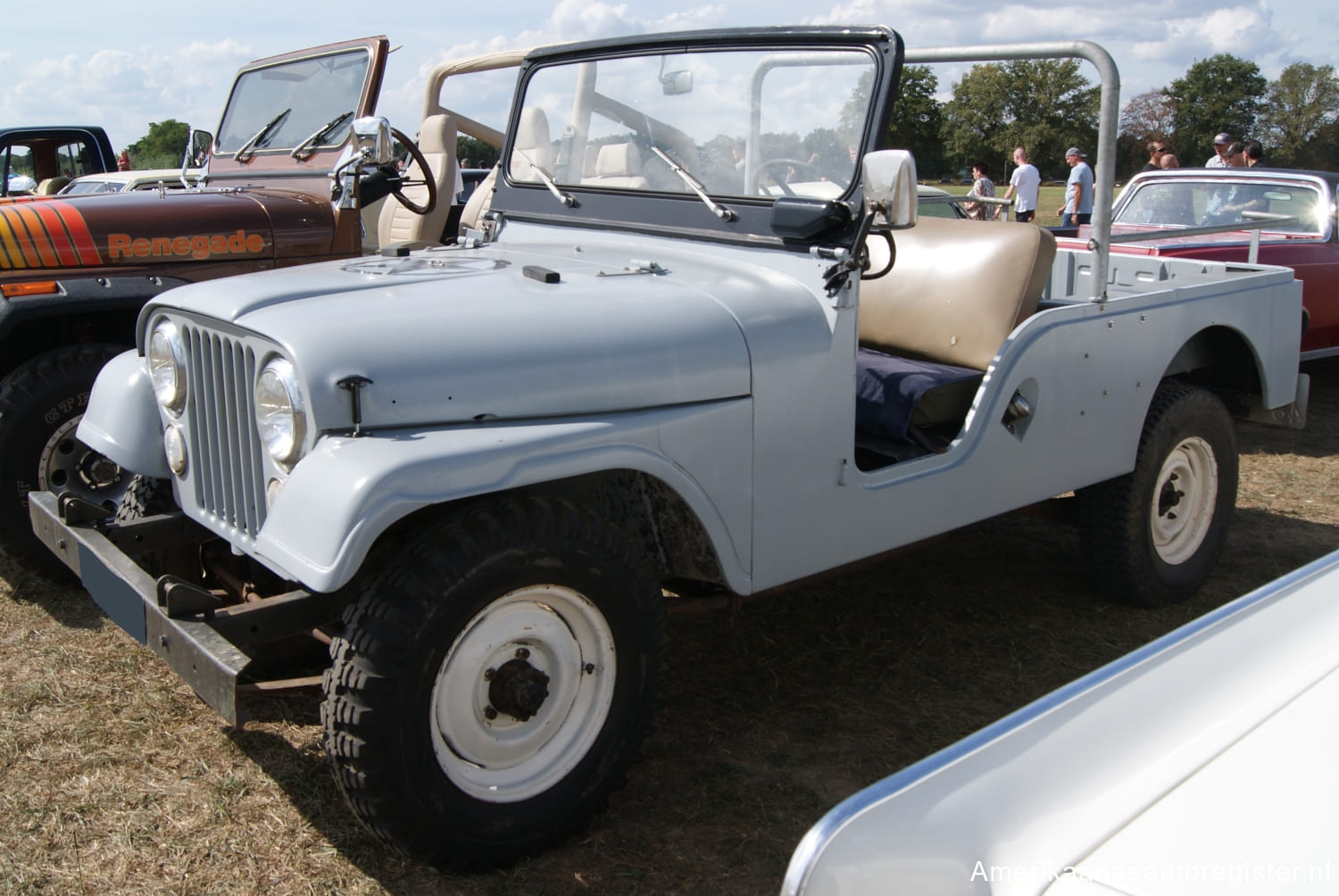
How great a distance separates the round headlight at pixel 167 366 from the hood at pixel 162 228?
182 cm

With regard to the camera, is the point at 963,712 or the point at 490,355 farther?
the point at 963,712

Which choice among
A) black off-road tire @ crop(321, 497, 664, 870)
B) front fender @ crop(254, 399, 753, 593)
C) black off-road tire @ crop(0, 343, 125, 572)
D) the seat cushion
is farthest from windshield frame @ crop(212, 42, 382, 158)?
black off-road tire @ crop(321, 497, 664, 870)

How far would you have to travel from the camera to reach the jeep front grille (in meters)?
2.31

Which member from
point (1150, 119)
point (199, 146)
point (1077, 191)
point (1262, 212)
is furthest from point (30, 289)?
point (1150, 119)

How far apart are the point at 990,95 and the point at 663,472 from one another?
185 ft

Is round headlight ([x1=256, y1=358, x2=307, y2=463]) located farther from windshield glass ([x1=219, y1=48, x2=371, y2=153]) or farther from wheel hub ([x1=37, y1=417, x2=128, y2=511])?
windshield glass ([x1=219, y1=48, x2=371, y2=153])

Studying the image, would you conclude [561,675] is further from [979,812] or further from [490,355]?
[979,812]

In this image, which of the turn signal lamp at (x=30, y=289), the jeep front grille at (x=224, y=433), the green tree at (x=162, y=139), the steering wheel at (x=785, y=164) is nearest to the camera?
the jeep front grille at (x=224, y=433)

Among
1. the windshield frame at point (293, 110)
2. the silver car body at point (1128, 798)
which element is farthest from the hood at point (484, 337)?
the windshield frame at point (293, 110)

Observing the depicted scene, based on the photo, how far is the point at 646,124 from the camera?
314 centimetres

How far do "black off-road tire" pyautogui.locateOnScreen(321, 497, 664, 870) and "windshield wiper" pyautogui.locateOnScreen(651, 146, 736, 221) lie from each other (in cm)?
100

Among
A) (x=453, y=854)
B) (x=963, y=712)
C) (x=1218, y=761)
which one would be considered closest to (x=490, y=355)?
(x=453, y=854)

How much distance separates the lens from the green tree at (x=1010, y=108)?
164 feet

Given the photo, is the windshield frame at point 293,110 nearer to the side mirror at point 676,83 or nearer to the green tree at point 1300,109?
the side mirror at point 676,83
